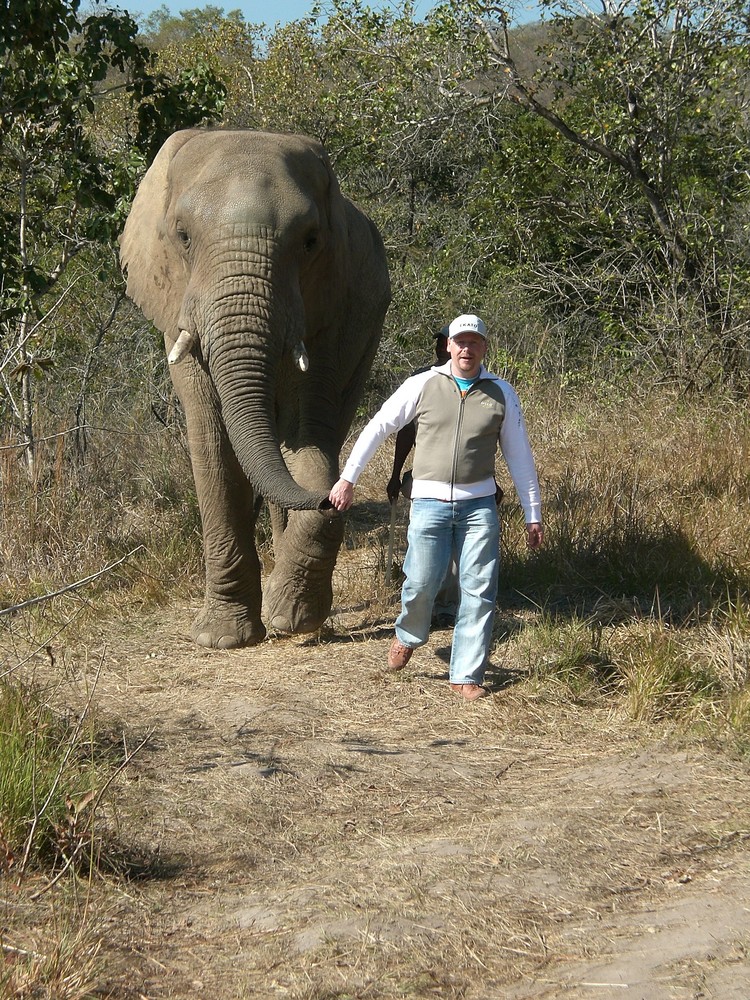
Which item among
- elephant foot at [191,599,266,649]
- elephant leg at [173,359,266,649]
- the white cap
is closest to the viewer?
the white cap

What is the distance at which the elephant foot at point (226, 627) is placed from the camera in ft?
24.7

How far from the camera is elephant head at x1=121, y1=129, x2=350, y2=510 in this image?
6574 millimetres

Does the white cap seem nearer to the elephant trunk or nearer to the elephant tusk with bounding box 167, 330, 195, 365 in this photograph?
the elephant trunk

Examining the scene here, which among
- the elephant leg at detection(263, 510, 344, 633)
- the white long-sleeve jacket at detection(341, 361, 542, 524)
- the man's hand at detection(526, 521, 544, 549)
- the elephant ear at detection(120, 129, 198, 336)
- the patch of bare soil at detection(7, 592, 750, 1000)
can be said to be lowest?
the patch of bare soil at detection(7, 592, 750, 1000)

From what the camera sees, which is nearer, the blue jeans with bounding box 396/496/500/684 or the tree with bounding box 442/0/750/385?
the blue jeans with bounding box 396/496/500/684

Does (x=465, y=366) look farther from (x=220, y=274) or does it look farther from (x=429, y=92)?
(x=429, y=92)

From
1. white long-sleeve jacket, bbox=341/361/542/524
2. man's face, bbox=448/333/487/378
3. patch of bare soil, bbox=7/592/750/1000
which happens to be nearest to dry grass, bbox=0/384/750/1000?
patch of bare soil, bbox=7/592/750/1000

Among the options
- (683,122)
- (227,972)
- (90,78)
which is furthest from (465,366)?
(683,122)

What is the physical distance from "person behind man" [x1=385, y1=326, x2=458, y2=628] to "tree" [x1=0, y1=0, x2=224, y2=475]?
7.95 ft

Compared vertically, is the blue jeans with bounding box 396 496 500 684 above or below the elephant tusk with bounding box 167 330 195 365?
below

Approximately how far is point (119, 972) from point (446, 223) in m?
14.0

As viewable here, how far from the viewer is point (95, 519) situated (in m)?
8.82

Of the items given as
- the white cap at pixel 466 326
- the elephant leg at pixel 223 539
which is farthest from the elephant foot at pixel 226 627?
the white cap at pixel 466 326

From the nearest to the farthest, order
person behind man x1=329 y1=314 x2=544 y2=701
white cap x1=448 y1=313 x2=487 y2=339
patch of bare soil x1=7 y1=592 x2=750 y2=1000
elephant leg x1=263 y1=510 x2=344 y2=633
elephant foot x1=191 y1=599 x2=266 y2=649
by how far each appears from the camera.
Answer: patch of bare soil x1=7 y1=592 x2=750 y2=1000
white cap x1=448 y1=313 x2=487 y2=339
person behind man x1=329 y1=314 x2=544 y2=701
elephant leg x1=263 y1=510 x2=344 y2=633
elephant foot x1=191 y1=599 x2=266 y2=649
